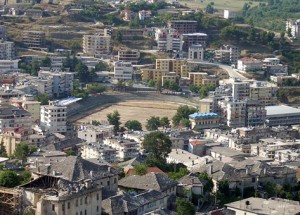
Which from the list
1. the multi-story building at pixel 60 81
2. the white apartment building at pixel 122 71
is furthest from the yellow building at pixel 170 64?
the multi-story building at pixel 60 81

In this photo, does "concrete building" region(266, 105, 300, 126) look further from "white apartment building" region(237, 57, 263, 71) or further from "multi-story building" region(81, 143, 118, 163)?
"multi-story building" region(81, 143, 118, 163)

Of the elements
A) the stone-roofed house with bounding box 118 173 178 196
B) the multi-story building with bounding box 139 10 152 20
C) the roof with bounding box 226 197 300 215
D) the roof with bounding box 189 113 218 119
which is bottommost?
the roof with bounding box 189 113 218 119

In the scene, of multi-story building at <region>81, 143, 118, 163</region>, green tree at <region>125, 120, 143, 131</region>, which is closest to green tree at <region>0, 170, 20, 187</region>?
multi-story building at <region>81, 143, 118, 163</region>

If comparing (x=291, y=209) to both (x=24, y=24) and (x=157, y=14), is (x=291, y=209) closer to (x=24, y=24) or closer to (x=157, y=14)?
(x=24, y=24)

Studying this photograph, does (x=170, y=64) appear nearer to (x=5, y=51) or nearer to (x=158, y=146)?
(x=5, y=51)

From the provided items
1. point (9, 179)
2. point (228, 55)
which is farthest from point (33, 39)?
point (9, 179)

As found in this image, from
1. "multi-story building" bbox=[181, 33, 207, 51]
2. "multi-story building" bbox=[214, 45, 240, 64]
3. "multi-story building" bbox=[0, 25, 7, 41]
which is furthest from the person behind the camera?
"multi-story building" bbox=[181, 33, 207, 51]
